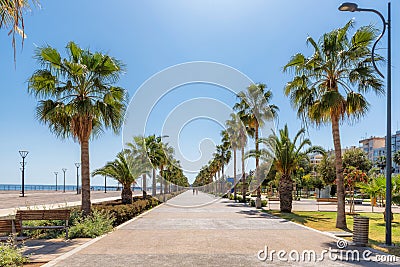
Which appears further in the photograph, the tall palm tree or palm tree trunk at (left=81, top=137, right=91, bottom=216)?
the tall palm tree

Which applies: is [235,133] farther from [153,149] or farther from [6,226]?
[6,226]

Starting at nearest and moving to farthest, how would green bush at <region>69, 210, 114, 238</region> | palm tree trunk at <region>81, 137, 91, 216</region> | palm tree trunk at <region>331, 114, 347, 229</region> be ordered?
green bush at <region>69, 210, 114, 238</region> → palm tree trunk at <region>81, 137, 91, 216</region> → palm tree trunk at <region>331, 114, 347, 229</region>


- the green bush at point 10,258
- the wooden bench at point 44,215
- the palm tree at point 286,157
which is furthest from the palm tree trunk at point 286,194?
the green bush at point 10,258

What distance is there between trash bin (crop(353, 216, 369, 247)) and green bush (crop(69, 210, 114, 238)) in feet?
28.1

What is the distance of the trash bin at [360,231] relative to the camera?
11336 millimetres

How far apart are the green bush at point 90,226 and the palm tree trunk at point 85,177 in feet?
2.44

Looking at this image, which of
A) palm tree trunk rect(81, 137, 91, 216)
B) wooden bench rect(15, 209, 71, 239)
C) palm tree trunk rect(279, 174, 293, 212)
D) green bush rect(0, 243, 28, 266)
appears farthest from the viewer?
palm tree trunk rect(279, 174, 293, 212)

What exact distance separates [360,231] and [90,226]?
29.3ft

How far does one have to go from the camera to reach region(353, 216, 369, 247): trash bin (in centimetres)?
1134

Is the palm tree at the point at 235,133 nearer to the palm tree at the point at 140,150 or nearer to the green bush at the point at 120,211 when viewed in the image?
the palm tree at the point at 140,150

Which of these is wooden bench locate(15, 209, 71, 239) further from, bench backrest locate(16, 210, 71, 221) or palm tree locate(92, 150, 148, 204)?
palm tree locate(92, 150, 148, 204)

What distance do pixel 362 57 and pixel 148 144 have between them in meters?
25.8

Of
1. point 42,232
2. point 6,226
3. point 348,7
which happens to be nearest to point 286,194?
point 348,7

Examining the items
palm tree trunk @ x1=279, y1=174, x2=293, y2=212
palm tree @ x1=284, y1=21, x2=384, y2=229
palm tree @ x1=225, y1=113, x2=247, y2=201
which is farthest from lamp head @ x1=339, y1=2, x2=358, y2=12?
palm tree @ x1=225, y1=113, x2=247, y2=201
